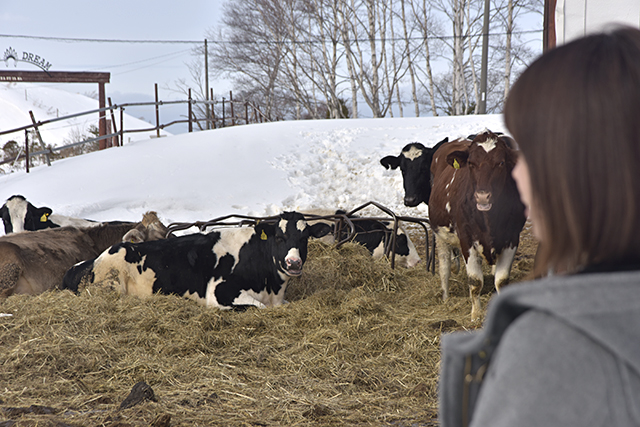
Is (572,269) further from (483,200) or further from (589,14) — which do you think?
(589,14)

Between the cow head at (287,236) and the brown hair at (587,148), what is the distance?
5.03m

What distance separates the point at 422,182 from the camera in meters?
7.32

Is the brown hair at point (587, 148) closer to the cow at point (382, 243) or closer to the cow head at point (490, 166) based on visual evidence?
the cow head at point (490, 166)

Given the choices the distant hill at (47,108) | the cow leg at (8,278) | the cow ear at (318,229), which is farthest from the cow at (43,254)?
the distant hill at (47,108)

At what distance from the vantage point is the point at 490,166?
15.4ft

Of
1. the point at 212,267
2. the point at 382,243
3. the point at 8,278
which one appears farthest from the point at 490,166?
the point at 8,278

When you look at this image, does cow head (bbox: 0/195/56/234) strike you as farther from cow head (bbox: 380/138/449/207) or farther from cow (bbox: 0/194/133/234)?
cow head (bbox: 380/138/449/207)

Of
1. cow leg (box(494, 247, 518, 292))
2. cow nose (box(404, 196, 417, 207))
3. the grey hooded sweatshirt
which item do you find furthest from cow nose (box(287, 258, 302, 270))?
the grey hooded sweatshirt

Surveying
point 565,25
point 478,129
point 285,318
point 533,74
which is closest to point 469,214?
point 285,318

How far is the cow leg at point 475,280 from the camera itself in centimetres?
517

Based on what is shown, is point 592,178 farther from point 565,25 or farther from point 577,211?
point 565,25

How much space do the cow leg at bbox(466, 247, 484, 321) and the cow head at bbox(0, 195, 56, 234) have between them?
6.66 meters

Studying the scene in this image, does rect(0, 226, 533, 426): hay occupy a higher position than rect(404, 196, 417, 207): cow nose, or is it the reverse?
rect(404, 196, 417, 207): cow nose

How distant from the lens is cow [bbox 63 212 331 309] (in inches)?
239
